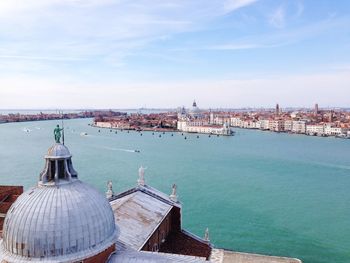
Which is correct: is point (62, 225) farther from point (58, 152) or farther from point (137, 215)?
point (137, 215)

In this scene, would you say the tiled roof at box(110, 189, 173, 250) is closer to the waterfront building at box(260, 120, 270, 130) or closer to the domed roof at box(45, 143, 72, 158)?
the domed roof at box(45, 143, 72, 158)

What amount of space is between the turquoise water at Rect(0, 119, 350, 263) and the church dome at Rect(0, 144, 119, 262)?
9.70 meters

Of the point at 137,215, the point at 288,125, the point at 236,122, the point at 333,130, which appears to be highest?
the point at 236,122

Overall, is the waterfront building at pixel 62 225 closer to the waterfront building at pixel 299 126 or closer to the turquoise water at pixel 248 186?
the turquoise water at pixel 248 186

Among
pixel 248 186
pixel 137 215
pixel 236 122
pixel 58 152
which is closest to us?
pixel 58 152

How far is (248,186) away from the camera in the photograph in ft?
79.5

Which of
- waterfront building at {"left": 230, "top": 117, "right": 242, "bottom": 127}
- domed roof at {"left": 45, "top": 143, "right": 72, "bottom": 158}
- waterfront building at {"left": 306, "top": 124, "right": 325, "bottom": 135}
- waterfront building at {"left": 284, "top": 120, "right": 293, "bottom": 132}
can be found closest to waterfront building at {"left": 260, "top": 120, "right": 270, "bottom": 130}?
waterfront building at {"left": 284, "top": 120, "right": 293, "bottom": 132}

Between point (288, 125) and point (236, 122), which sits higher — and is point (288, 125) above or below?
below

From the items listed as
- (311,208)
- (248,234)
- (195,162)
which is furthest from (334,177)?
(248,234)

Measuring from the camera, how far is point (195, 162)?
114 feet

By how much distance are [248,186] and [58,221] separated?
20.5 m

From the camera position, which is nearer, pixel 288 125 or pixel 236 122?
pixel 288 125

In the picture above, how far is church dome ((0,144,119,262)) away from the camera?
487 cm

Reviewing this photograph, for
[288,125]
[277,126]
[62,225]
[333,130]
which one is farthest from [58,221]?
[277,126]
